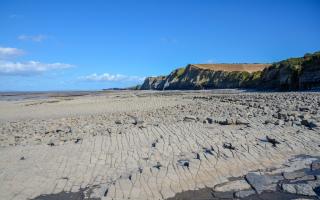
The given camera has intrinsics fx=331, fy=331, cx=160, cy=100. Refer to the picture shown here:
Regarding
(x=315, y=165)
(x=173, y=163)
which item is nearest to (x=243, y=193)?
(x=173, y=163)

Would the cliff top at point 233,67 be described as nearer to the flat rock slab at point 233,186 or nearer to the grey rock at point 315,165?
the grey rock at point 315,165

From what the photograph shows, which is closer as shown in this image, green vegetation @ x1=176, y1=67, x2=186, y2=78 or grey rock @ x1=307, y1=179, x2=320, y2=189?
grey rock @ x1=307, y1=179, x2=320, y2=189

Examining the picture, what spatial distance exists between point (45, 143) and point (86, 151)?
7.88 ft

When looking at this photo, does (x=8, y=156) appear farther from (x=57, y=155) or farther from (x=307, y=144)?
(x=307, y=144)

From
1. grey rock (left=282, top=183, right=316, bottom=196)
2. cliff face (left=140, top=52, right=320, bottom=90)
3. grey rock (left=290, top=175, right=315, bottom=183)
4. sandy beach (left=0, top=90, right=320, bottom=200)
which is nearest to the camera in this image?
grey rock (left=282, top=183, right=316, bottom=196)

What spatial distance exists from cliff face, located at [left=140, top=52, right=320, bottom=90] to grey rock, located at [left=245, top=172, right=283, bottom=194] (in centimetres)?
3103

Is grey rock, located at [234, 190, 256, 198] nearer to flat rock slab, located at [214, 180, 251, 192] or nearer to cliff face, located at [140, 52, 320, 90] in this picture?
flat rock slab, located at [214, 180, 251, 192]

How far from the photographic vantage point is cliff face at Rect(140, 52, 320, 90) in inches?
1439

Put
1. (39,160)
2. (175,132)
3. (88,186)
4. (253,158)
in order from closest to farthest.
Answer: (88,186) < (253,158) < (39,160) < (175,132)

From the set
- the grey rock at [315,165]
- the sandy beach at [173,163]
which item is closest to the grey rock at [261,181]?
the sandy beach at [173,163]

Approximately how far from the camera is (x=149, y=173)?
7191 millimetres

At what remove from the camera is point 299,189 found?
6262 mm

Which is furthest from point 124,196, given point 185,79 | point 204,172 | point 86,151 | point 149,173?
point 185,79

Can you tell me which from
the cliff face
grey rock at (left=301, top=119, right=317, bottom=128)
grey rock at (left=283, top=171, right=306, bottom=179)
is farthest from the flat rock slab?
the cliff face
